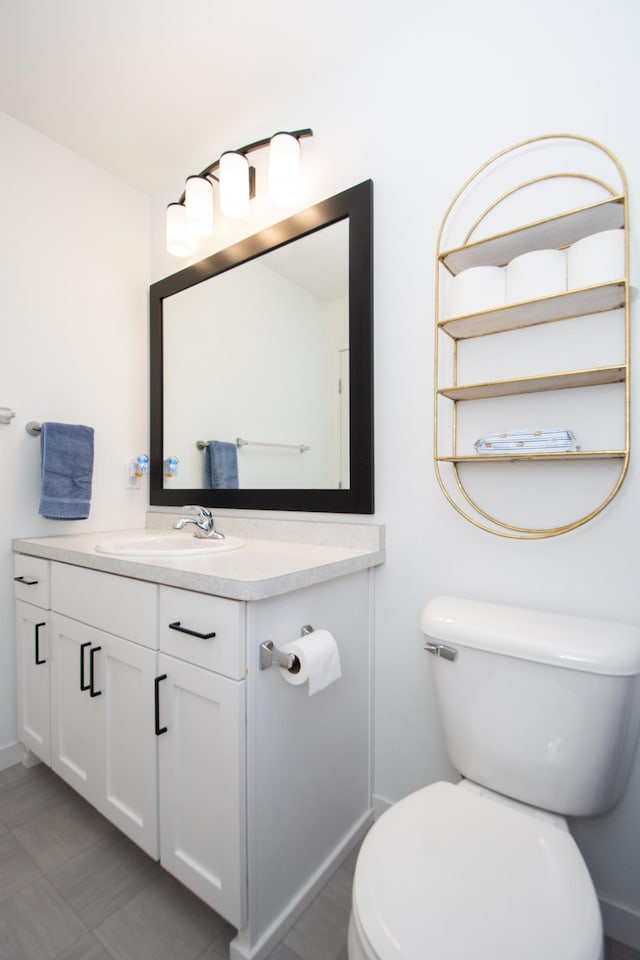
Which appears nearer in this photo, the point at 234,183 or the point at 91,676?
the point at 91,676

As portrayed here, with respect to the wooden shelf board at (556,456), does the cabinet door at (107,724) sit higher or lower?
lower

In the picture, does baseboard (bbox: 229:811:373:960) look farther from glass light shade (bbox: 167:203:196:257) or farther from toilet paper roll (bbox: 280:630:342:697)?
glass light shade (bbox: 167:203:196:257)

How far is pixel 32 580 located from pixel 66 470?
41 cm

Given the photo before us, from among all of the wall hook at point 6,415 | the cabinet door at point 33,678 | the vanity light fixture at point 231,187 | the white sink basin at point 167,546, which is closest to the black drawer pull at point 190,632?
the white sink basin at point 167,546

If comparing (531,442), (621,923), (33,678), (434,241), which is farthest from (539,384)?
(33,678)

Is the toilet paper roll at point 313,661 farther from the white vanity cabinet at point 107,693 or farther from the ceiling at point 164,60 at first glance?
the ceiling at point 164,60

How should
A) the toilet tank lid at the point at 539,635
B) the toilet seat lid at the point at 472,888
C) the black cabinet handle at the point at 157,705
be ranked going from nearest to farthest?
the toilet seat lid at the point at 472,888, the toilet tank lid at the point at 539,635, the black cabinet handle at the point at 157,705

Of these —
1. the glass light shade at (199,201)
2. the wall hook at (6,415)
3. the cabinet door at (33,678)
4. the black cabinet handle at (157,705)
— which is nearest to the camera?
the black cabinet handle at (157,705)

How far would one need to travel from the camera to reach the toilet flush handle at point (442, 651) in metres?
0.99

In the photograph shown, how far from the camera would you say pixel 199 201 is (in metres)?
1.71

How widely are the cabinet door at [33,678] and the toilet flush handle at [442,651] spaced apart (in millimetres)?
1240

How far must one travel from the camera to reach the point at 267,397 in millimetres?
1633

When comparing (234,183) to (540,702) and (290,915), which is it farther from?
(290,915)

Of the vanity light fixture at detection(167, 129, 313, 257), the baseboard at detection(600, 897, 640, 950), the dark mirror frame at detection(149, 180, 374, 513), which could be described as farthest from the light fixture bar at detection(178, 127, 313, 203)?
the baseboard at detection(600, 897, 640, 950)
